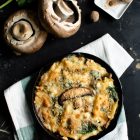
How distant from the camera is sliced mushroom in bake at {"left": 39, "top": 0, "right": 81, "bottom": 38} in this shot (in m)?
1.93

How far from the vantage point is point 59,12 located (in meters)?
1.95

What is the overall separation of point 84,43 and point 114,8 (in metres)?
0.19

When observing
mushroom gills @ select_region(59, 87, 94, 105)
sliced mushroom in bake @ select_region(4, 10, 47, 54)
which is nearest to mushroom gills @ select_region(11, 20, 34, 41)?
sliced mushroom in bake @ select_region(4, 10, 47, 54)

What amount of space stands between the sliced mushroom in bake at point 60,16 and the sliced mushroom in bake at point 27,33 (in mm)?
43

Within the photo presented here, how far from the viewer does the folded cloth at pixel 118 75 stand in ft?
6.51

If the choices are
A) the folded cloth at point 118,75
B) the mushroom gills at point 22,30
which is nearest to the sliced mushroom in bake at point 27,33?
the mushroom gills at point 22,30

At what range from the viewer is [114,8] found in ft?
6.85

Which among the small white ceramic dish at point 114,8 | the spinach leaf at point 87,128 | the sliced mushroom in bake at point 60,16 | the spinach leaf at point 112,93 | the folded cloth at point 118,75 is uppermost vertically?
the sliced mushroom in bake at point 60,16

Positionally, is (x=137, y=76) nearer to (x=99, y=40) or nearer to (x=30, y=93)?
(x=99, y=40)

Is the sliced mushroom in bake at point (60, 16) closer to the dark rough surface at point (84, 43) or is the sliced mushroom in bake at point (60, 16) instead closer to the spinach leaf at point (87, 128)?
the dark rough surface at point (84, 43)

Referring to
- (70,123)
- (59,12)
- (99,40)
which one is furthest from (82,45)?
(70,123)

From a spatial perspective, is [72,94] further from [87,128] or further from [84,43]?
[84,43]

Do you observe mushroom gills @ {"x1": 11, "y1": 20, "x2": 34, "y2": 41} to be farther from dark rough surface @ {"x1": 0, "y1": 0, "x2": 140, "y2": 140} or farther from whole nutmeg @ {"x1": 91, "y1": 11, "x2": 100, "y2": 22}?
whole nutmeg @ {"x1": 91, "y1": 11, "x2": 100, "y2": 22}

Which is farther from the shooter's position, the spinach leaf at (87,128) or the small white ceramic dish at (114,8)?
the small white ceramic dish at (114,8)
